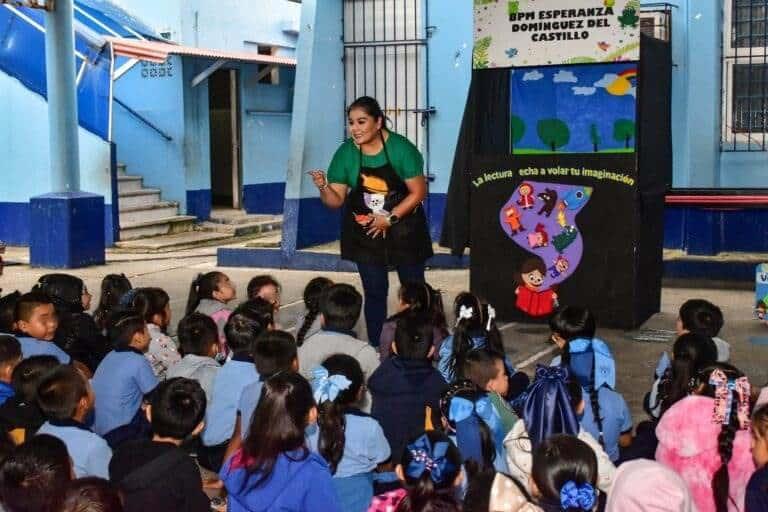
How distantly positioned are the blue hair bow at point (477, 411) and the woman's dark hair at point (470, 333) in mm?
827

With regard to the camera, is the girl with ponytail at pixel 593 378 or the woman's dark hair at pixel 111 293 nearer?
the girl with ponytail at pixel 593 378

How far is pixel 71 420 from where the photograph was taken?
13.0 feet

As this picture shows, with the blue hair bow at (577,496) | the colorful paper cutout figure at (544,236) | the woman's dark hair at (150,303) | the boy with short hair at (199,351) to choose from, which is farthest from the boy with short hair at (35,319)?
the colorful paper cutout figure at (544,236)

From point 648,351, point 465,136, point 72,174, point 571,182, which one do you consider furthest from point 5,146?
point 648,351

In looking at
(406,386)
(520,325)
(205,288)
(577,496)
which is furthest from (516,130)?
(577,496)

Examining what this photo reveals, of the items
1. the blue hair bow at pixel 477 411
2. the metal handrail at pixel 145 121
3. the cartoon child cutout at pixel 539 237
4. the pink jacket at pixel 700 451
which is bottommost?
the pink jacket at pixel 700 451

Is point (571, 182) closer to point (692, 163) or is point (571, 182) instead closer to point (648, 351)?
point (648, 351)

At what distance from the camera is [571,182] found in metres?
8.02

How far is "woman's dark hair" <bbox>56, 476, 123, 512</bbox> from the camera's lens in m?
2.82

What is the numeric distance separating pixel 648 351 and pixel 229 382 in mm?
3520

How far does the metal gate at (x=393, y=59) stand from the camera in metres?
11.7

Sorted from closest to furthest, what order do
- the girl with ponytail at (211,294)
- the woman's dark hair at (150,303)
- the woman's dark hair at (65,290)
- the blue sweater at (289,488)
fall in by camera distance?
the blue sweater at (289,488) → the woman's dark hair at (150,303) → the girl with ponytail at (211,294) → the woman's dark hair at (65,290)

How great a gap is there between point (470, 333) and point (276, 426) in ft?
6.47

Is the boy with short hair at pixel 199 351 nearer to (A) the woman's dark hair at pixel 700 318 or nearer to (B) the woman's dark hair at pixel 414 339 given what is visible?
(B) the woman's dark hair at pixel 414 339
